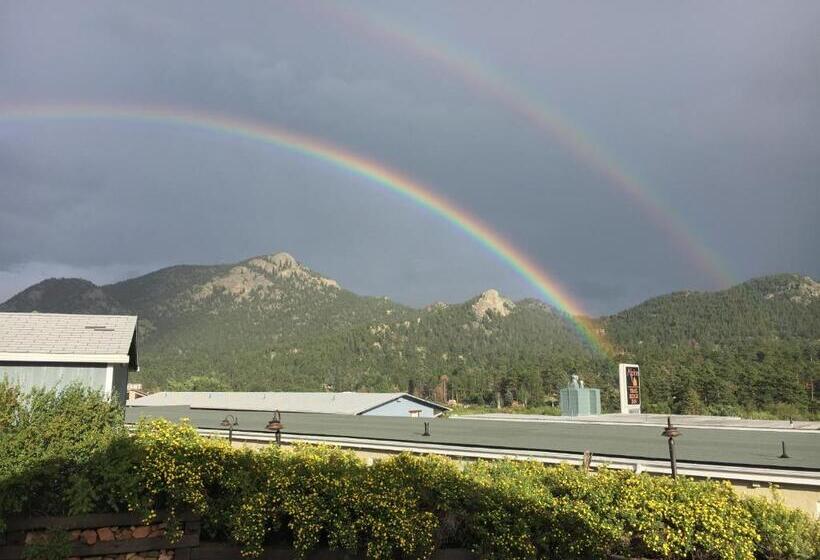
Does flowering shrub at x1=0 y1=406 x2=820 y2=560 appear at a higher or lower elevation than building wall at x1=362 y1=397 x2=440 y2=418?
lower

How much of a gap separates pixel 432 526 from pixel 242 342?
12980cm

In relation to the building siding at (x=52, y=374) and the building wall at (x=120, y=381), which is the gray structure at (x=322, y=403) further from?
the building siding at (x=52, y=374)

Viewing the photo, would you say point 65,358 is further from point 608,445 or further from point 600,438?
point 600,438

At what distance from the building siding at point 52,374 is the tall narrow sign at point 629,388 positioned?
34877 millimetres

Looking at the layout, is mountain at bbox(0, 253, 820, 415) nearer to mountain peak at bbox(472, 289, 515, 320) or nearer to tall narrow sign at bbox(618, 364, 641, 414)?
mountain peak at bbox(472, 289, 515, 320)

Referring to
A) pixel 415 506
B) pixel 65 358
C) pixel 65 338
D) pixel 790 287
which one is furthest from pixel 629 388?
pixel 790 287

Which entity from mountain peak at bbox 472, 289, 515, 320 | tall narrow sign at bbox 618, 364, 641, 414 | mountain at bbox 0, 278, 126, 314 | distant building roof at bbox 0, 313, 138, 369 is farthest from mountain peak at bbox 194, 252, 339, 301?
distant building roof at bbox 0, 313, 138, 369

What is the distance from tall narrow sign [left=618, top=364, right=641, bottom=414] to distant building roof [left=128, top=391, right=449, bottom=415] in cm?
1315

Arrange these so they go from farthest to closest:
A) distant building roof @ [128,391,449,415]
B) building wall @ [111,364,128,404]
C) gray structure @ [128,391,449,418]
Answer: gray structure @ [128,391,449,418] < distant building roof @ [128,391,449,415] < building wall @ [111,364,128,404]

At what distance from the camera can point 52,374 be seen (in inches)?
627

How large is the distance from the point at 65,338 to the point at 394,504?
12.3m

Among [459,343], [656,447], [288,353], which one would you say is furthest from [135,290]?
[656,447]

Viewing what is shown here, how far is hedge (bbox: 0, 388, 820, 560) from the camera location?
321 inches

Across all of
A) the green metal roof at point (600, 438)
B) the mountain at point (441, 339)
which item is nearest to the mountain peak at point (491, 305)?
the mountain at point (441, 339)
